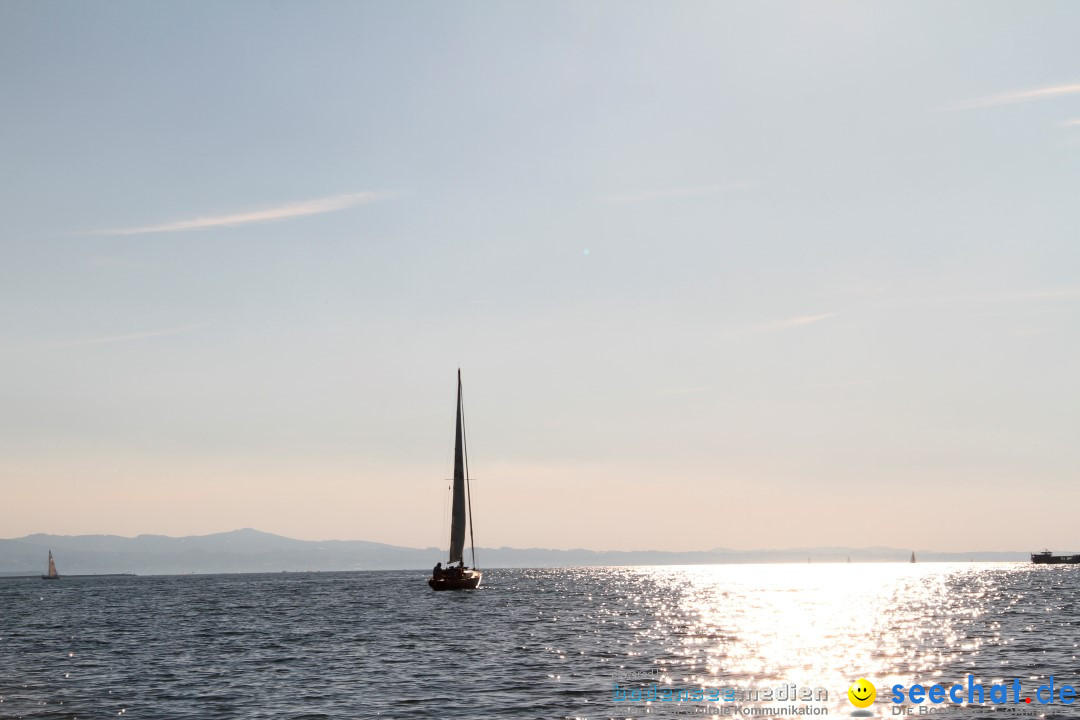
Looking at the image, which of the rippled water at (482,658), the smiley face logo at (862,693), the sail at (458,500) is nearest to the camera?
the smiley face logo at (862,693)

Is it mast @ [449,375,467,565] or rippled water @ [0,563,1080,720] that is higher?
mast @ [449,375,467,565]

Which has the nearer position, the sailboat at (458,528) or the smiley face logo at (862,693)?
the smiley face logo at (862,693)

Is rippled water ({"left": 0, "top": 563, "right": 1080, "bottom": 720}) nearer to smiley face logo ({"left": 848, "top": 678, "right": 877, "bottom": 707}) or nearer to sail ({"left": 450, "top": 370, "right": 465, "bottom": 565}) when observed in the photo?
smiley face logo ({"left": 848, "top": 678, "right": 877, "bottom": 707})

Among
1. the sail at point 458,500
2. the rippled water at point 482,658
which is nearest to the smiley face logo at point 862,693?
the rippled water at point 482,658

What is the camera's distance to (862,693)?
33.7m

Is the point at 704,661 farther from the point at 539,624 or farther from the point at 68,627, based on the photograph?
the point at 68,627

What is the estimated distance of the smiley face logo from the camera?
3191 cm

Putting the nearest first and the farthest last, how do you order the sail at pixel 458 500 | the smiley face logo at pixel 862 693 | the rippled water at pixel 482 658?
the smiley face logo at pixel 862 693 < the rippled water at pixel 482 658 < the sail at pixel 458 500

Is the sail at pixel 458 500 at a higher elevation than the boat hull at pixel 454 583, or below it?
higher

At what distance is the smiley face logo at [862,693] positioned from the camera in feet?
105

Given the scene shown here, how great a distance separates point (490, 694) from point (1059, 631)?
42515 mm

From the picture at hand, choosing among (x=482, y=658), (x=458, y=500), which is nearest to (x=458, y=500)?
Answer: (x=458, y=500)

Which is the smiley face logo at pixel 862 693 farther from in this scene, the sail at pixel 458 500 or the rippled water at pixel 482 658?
the sail at pixel 458 500

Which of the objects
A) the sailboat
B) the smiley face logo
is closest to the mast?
the sailboat
